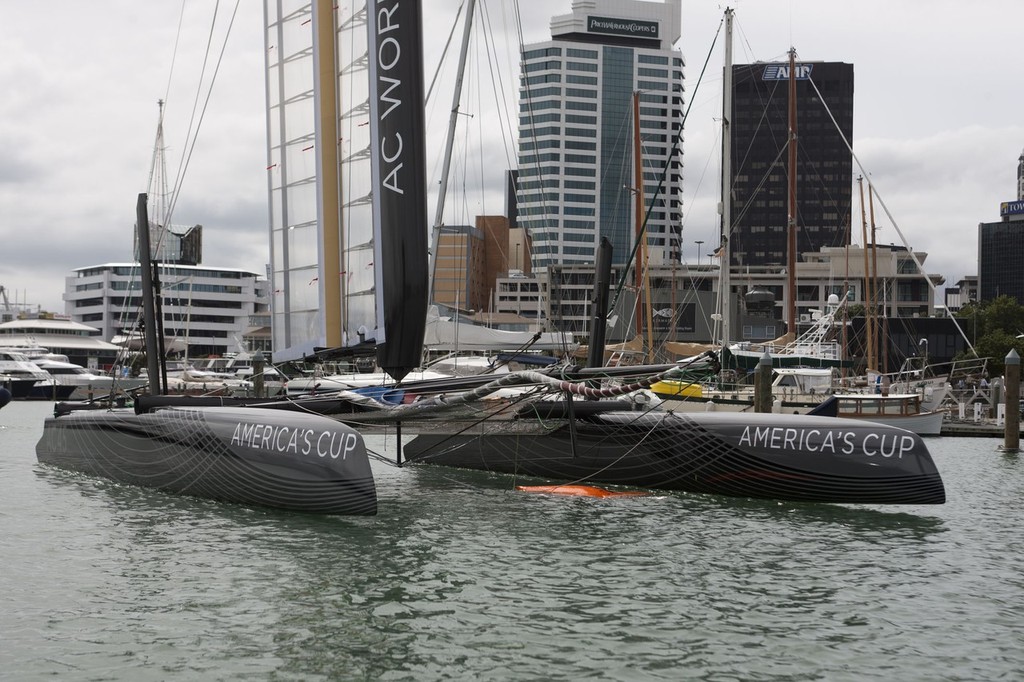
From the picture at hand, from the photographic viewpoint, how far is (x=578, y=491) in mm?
13188

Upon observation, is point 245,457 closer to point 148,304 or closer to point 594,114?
point 148,304

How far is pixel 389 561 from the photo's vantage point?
8875mm

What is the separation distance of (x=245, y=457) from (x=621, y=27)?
157 m

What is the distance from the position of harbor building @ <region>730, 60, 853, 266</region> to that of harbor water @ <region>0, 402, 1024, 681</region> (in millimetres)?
156013

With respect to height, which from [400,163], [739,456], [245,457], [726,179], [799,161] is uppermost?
[799,161]

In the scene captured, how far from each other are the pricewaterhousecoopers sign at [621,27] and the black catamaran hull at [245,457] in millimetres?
152398

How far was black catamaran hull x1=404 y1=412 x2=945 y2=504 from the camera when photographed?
11.4 meters

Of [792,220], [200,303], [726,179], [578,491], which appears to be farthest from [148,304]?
[200,303]

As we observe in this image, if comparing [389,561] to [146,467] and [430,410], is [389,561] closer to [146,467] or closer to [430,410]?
[430,410]

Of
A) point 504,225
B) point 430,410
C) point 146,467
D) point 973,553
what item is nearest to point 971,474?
point 973,553

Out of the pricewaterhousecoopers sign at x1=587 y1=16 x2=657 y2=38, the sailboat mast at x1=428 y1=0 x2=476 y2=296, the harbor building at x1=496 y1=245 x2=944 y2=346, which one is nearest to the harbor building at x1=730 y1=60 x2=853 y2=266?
the pricewaterhousecoopers sign at x1=587 y1=16 x2=657 y2=38

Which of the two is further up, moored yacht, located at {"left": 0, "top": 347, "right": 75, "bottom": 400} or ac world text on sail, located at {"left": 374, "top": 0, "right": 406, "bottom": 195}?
ac world text on sail, located at {"left": 374, "top": 0, "right": 406, "bottom": 195}

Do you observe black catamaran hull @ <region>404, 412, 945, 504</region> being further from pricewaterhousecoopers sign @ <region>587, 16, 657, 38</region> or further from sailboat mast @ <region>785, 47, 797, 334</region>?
pricewaterhousecoopers sign @ <region>587, 16, 657, 38</region>

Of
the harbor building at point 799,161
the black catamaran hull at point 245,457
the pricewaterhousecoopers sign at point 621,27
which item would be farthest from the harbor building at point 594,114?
the black catamaran hull at point 245,457
